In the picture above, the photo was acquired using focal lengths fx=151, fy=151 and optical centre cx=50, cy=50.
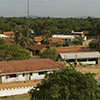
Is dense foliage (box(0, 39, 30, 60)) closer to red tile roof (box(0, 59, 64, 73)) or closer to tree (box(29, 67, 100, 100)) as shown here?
red tile roof (box(0, 59, 64, 73))

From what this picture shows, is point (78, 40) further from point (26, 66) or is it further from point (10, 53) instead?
point (26, 66)

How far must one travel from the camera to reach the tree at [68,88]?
9.29 meters

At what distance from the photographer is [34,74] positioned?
20688mm

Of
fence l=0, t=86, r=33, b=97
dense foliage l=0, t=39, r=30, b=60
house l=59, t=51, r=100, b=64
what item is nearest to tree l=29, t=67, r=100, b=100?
fence l=0, t=86, r=33, b=97

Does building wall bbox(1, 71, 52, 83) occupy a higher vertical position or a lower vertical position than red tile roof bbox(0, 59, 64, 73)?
lower

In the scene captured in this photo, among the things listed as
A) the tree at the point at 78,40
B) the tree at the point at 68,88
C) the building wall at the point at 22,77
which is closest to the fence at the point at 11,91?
the building wall at the point at 22,77

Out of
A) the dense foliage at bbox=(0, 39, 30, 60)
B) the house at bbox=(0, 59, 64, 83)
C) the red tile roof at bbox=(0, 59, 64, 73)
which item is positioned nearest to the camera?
the house at bbox=(0, 59, 64, 83)

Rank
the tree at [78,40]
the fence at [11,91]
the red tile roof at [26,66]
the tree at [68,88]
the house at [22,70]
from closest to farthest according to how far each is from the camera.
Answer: the tree at [68,88]
the fence at [11,91]
the house at [22,70]
the red tile roof at [26,66]
the tree at [78,40]

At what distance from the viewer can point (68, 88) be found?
9.80m

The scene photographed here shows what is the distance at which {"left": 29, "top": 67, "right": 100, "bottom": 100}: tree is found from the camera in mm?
9289

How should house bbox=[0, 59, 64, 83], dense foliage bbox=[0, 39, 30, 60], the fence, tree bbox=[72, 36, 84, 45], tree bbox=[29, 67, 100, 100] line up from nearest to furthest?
tree bbox=[29, 67, 100, 100], the fence, house bbox=[0, 59, 64, 83], dense foliage bbox=[0, 39, 30, 60], tree bbox=[72, 36, 84, 45]

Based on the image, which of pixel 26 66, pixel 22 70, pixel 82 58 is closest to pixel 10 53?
pixel 26 66

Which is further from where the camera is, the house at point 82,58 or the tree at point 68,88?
the house at point 82,58

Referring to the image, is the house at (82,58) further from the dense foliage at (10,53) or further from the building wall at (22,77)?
the building wall at (22,77)
